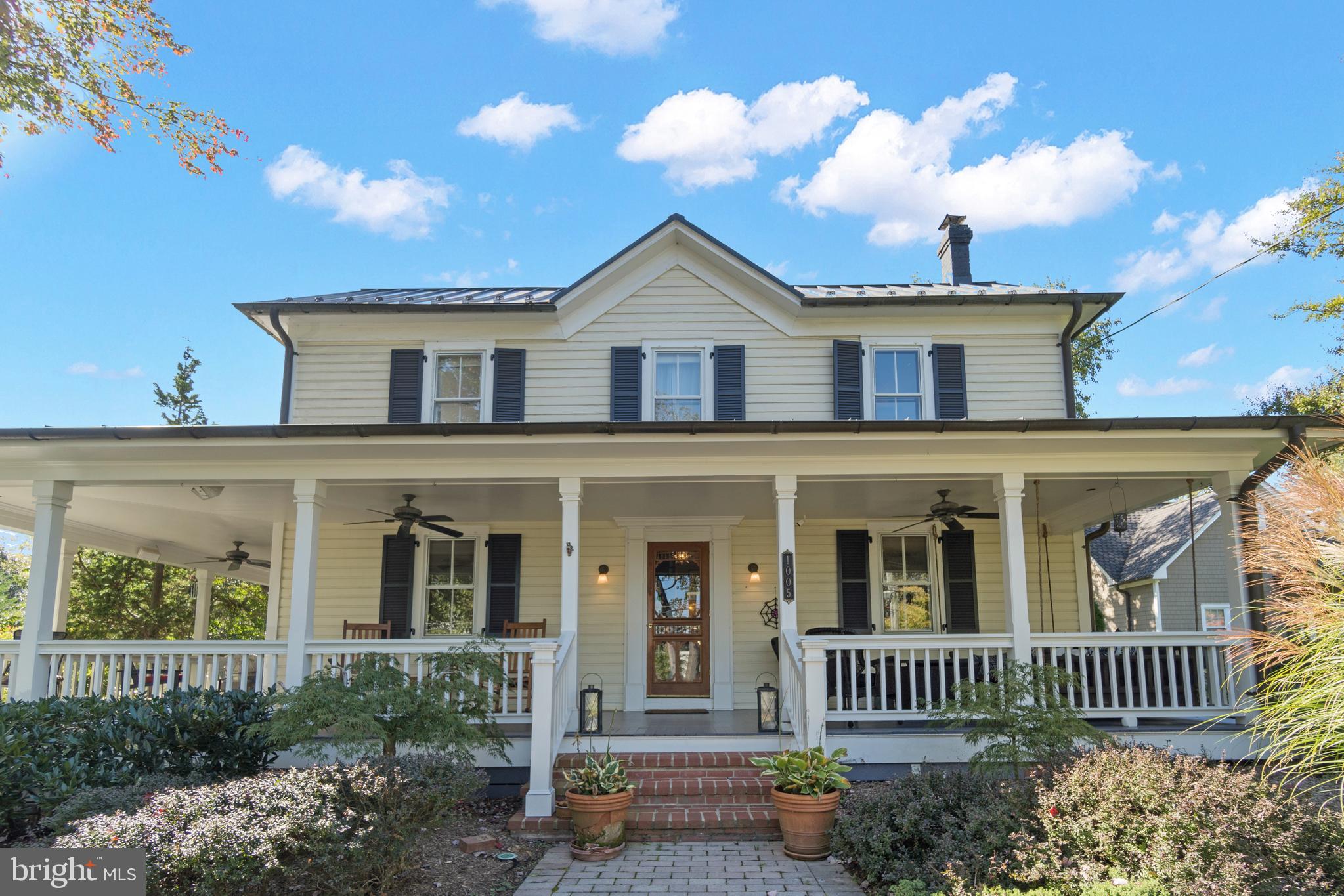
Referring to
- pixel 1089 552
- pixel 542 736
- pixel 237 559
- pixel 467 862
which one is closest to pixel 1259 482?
pixel 1089 552

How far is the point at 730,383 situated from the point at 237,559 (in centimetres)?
855

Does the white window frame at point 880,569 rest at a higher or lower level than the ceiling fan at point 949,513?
lower

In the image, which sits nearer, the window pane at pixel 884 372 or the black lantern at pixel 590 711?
the black lantern at pixel 590 711

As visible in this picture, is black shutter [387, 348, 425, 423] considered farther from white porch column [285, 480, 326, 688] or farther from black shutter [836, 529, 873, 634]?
black shutter [836, 529, 873, 634]

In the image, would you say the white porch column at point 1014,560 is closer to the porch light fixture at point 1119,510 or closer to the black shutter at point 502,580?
the porch light fixture at point 1119,510

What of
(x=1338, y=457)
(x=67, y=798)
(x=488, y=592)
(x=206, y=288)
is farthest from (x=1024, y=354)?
(x=206, y=288)

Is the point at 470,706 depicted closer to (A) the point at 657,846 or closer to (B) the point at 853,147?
(A) the point at 657,846

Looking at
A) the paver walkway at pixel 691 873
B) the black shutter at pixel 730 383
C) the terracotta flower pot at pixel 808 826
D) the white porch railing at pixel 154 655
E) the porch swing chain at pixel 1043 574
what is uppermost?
the black shutter at pixel 730 383

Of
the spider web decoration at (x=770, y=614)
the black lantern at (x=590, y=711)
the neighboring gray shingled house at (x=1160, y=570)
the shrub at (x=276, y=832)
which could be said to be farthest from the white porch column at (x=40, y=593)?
the neighboring gray shingled house at (x=1160, y=570)

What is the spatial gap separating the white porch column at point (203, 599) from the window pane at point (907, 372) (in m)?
12.0

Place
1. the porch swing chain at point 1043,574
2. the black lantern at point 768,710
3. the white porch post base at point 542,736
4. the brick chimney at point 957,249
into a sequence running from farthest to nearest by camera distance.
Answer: the brick chimney at point 957,249
the porch swing chain at point 1043,574
the black lantern at point 768,710
the white porch post base at point 542,736

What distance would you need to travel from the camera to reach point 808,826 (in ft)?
19.5

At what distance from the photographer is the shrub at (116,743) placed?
19.0ft

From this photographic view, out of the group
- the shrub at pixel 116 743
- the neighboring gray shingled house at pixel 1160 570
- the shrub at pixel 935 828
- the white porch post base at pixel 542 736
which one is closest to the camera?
the shrub at pixel 935 828
